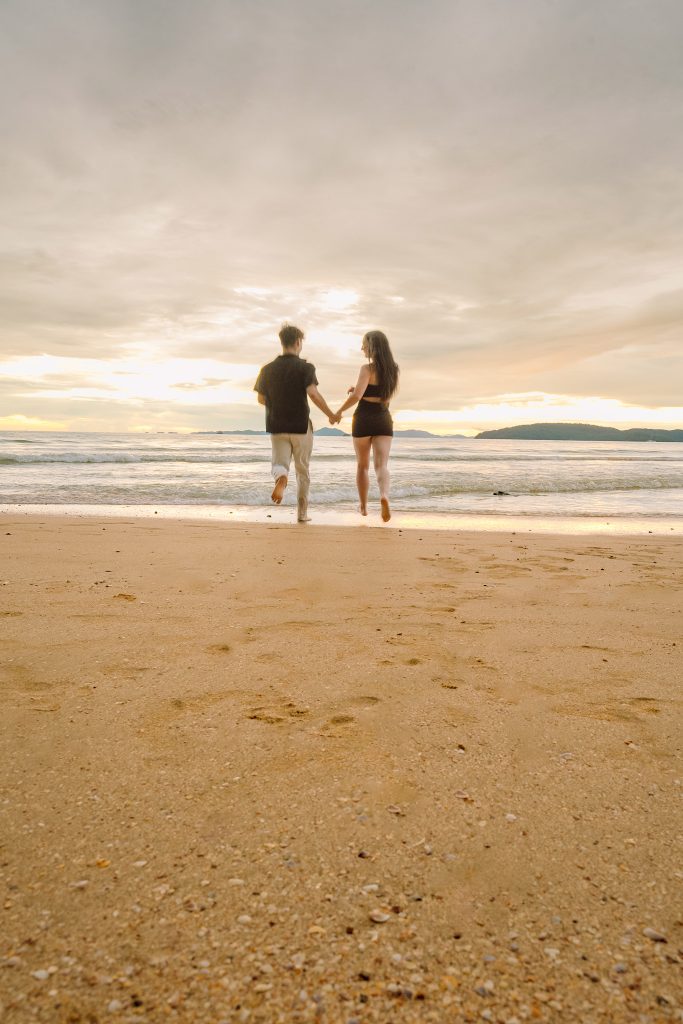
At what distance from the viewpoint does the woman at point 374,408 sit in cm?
754

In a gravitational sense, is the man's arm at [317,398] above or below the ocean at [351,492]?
above

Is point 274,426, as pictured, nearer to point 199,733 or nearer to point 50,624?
point 50,624

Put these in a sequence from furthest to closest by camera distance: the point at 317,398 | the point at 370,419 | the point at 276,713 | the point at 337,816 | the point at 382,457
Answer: the point at 382,457 → the point at 370,419 → the point at 317,398 → the point at 276,713 → the point at 337,816

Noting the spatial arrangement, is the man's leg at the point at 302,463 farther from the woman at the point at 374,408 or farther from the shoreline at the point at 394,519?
the woman at the point at 374,408

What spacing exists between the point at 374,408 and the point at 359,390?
1.15 ft

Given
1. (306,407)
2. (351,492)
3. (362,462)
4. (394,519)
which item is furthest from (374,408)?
(351,492)

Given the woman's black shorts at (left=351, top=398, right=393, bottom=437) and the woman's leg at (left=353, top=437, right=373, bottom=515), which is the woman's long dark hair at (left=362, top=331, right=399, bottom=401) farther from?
the woman's leg at (left=353, top=437, right=373, bottom=515)

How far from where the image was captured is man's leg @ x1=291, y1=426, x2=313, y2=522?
24.2ft

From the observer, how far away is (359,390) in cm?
750

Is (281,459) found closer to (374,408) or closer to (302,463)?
(302,463)

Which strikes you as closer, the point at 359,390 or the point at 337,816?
the point at 337,816

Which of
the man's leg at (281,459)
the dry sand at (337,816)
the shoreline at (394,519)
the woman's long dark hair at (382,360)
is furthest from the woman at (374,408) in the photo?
the dry sand at (337,816)

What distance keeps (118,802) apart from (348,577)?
109 inches

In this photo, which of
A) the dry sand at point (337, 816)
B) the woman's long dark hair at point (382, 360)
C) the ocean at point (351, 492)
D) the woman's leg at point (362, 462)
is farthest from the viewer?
the ocean at point (351, 492)
